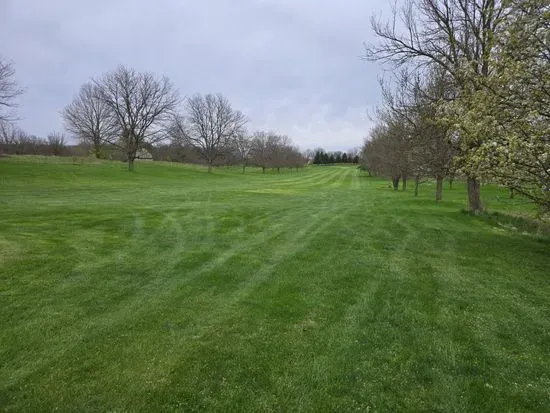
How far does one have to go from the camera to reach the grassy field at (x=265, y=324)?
312 cm

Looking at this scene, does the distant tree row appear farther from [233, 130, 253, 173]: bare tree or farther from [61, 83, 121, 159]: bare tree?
[61, 83, 121, 159]: bare tree

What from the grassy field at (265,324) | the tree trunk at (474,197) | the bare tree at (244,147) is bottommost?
the grassy field at (265,324)

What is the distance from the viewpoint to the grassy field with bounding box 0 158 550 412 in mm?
3121

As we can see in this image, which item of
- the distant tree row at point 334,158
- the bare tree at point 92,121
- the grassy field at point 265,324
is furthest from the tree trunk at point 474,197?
the distant tree row at point 334,158

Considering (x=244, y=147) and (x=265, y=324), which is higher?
(x=244, y=147)

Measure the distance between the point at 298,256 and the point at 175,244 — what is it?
2.65 meters

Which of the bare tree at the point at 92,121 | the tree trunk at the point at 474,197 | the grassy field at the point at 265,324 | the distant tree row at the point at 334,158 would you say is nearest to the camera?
the grassy field at the point at 265,324

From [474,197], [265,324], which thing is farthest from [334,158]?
[265,324]

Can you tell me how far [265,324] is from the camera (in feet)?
14.2

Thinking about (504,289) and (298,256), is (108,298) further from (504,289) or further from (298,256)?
(504,289)

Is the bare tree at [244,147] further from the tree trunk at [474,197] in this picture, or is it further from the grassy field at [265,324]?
the grassy field at [265,324]

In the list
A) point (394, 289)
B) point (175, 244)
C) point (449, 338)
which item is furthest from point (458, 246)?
point (175, 244)

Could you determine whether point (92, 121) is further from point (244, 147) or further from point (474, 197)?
point (474, 197)

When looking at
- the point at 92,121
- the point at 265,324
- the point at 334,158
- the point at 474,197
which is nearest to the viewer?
the point at 265,324
